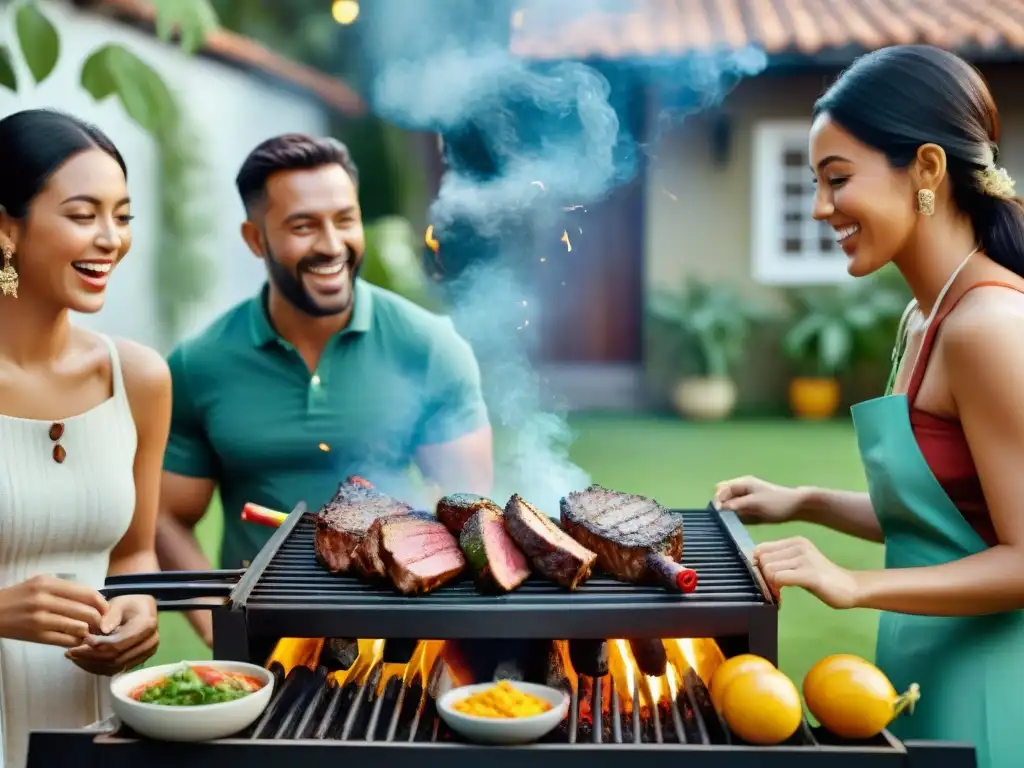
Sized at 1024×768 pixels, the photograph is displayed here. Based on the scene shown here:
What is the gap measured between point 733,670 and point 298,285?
2.21 meters

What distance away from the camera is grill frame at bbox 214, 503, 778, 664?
7.59ft

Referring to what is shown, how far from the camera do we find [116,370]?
3.06 meters

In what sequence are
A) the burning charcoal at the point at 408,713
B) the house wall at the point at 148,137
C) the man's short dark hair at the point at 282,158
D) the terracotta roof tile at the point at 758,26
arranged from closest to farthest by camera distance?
1. the burning charcoal at the point at 408,713
2. the man's short dark hair at the point at 282,158
3. the house wall at the point at 148,137
4. the terracotta roof tile at the point at 758,26

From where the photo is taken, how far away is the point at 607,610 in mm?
2311

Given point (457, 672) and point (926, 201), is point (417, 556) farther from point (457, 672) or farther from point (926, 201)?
point (926, 201)

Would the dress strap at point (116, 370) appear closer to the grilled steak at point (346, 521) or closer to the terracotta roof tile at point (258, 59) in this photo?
the grilled steak at point (346, 521)

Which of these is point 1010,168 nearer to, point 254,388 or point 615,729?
point 254,388

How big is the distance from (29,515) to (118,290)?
7223mm

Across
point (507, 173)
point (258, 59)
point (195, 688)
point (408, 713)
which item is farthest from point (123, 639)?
point (258, 59)

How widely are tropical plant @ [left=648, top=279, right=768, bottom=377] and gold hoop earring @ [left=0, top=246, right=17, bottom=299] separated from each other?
11.0 metres

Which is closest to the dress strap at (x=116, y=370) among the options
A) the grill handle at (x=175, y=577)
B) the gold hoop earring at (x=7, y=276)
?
the gold hoop earring at (x=7, y=276)

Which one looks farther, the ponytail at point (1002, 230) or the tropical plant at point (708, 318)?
the tropical plant at point (708, 318)

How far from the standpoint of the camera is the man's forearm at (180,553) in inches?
152

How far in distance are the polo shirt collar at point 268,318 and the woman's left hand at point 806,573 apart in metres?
2.02
